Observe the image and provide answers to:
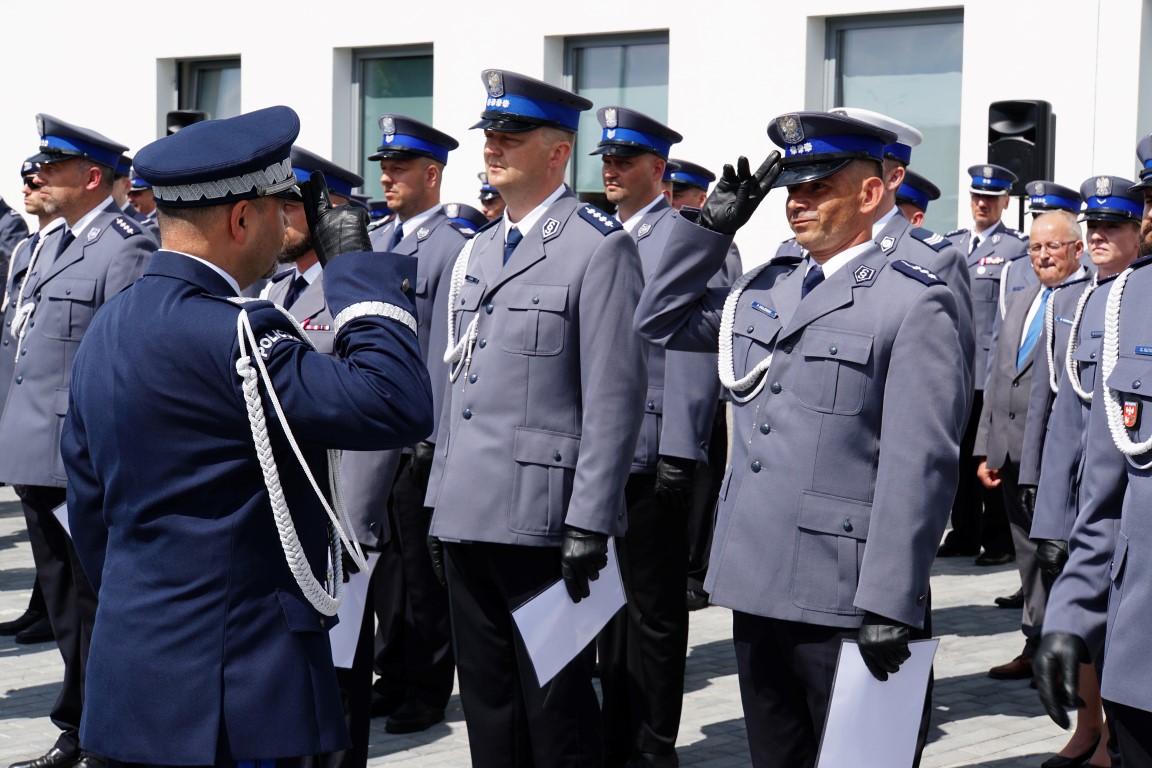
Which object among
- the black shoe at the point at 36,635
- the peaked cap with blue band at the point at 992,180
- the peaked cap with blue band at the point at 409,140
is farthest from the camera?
the peaked cap with blue band at the point at 992,180

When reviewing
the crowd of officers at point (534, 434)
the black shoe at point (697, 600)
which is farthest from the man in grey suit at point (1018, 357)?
the black shoe at point (697, 600)

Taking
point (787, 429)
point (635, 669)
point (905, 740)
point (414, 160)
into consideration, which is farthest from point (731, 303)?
point (414, 160)

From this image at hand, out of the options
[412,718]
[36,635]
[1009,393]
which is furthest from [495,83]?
[36,635]

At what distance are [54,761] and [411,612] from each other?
148 cm

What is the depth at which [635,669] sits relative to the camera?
18.5 feet

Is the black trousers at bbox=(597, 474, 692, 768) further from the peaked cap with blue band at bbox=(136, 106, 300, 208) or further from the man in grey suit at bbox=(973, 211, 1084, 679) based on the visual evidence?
the peaked cap with blue band at bbox=(136, 106, 300, 208)

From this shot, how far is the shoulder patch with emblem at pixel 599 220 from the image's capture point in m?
4.55

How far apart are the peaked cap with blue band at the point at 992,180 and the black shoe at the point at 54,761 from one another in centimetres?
812

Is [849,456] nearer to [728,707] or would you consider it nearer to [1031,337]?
[728,707]

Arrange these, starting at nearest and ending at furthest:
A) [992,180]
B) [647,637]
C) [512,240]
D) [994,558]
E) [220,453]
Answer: [220,453] → [512,240] → [647,637] → [994,558] → [992,180]

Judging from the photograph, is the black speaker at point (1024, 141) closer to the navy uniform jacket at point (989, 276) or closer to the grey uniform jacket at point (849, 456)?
the navy uniform jacket at point (989, 276)

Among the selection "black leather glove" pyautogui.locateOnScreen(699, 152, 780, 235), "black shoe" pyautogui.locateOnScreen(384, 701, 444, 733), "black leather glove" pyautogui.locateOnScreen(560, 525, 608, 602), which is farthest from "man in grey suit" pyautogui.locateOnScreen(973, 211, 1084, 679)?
"black leather glove" pyautogui.locateOnScreen(699, 152, 780, 235)

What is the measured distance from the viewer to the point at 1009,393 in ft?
25.6

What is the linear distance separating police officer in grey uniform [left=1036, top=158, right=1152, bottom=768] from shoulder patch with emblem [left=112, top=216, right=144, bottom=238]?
12.8 feet
